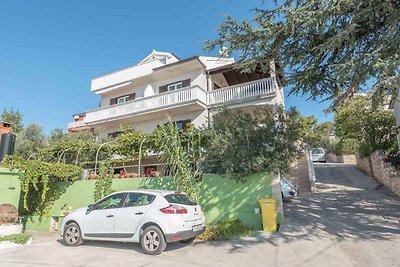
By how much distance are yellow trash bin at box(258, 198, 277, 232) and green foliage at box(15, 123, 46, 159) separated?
1797 centimetres

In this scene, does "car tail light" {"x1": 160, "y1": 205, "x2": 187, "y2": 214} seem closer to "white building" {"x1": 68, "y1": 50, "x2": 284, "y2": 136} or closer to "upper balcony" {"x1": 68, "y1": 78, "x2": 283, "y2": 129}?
"white building" {"x1": 68, "y1": 50, "x2": 284, "y2": 136}

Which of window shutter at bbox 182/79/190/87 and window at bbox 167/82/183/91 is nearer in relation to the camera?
window shutter at bbox 182/79/190/87

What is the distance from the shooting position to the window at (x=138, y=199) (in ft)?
23.7

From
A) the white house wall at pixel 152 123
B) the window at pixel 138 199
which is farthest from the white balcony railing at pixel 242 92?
the window at pixel 138 199

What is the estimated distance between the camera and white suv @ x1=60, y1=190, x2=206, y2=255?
6719 mm

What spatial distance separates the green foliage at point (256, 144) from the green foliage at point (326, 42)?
5.29 ft

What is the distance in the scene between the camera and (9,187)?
10.1 m

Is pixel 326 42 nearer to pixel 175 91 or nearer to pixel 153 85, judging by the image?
pixel 175 91

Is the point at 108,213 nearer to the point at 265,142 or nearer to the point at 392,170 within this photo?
the point at 265,142

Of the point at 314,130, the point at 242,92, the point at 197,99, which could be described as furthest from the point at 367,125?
the point at 314,130

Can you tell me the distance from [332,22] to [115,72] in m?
20.0

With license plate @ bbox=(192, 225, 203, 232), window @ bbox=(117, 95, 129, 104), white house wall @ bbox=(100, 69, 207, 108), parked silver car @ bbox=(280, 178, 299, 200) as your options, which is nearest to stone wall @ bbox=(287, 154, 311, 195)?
parked silver car @ bbox=(280, 178, 299, 200)

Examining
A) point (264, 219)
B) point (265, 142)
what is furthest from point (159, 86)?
point (264, 219)

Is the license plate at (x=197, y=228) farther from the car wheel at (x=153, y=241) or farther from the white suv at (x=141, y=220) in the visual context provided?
the car wheel at (x=153, y=241)
